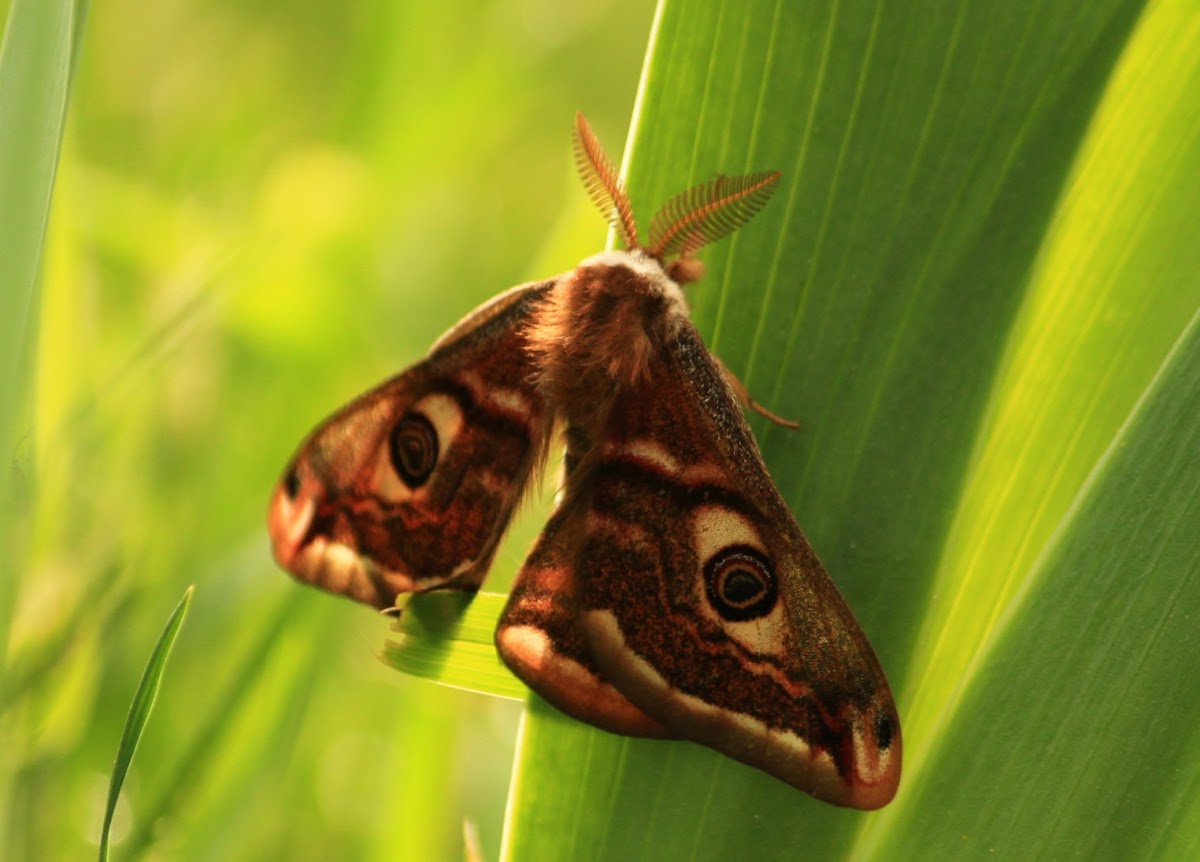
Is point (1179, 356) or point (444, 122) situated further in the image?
point (444, 122)

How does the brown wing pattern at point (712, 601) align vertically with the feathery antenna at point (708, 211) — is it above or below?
below

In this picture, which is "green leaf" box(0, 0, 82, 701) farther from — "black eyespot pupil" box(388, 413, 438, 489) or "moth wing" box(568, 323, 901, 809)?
"moth wing" box(568, 323, 901, 809)

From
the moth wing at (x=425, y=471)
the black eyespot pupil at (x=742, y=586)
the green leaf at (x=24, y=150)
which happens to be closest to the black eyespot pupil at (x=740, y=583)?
the black eyespot pupil at (x=742, y=586)

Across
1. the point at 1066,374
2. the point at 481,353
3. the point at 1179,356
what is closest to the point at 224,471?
the point at 481,353

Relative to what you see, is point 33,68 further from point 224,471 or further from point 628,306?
point 224,471

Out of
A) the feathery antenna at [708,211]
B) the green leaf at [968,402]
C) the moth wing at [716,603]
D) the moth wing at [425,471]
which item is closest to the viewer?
the green leaf at [968,402]

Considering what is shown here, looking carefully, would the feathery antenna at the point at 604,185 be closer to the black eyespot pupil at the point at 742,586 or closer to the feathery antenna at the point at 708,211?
the feathery antenna at the point at 708,211
